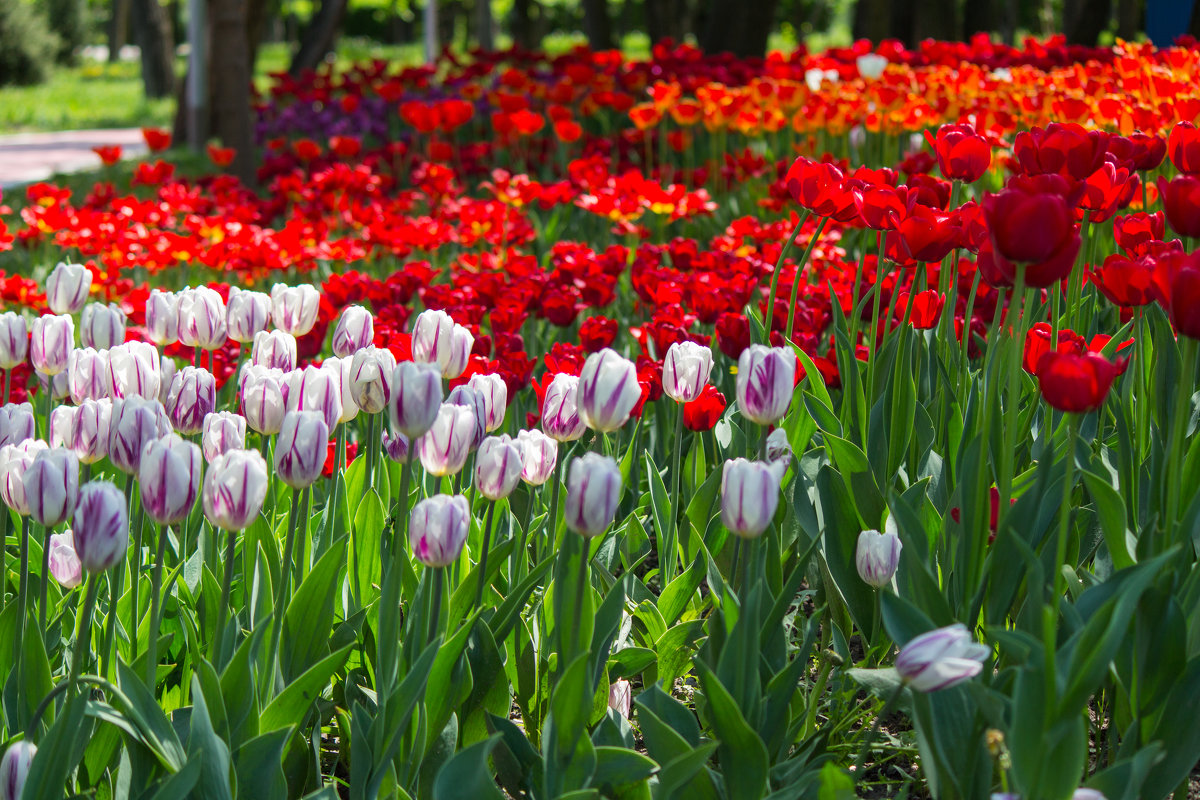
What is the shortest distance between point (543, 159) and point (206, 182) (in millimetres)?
2040

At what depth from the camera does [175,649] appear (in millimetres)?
1902

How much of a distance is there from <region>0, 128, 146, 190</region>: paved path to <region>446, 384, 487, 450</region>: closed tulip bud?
8529mm

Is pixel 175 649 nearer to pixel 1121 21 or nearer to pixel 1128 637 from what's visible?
pixel 1128 637

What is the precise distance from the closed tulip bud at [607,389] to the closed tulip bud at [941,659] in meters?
0.43

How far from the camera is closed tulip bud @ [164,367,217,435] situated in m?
1.73

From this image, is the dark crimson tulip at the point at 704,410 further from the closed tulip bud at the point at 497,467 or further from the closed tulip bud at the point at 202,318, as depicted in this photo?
the closed tulip bud at the point at 202,318

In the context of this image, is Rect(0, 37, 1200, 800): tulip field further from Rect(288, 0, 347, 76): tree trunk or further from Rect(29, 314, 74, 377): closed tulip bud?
Rect(288, 0, 347, 76): tree trunk

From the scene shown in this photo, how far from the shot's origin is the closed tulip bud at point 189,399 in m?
1.73

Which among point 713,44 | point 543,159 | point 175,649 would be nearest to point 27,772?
point 175,649

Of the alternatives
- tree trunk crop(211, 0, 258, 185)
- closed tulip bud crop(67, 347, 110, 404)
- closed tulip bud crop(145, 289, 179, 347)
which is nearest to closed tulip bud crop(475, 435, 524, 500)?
closed tulip bud crop(67, 347, 110, 404)

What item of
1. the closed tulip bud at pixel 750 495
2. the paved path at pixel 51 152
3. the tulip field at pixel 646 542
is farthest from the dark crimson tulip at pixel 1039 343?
the paved path at pixel 51 152

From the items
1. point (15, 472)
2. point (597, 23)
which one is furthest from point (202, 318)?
point (597, 23)

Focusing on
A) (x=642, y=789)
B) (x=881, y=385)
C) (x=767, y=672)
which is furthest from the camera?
(x=881, y=385)

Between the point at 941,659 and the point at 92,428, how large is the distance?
107 centimetres
